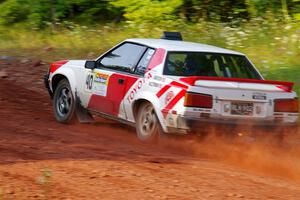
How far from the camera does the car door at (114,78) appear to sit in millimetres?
9305

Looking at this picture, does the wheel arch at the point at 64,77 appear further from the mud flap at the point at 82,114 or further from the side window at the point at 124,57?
the side window at the point at 124,57

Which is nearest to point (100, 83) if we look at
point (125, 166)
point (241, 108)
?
point (241, 108)

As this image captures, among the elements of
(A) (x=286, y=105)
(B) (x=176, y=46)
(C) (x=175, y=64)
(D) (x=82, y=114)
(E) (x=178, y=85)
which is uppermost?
(B) (x=176, y=46)

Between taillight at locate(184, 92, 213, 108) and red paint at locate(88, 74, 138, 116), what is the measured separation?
45.3 inches

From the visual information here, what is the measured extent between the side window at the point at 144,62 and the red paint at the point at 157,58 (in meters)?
0.09

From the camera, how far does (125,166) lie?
272 inches

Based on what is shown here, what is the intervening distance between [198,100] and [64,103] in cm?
317

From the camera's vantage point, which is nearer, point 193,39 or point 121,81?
point 121,81

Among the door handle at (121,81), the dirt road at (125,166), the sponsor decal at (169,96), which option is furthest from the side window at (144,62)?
the dirt road at (125,166)

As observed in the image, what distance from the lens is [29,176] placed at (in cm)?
623

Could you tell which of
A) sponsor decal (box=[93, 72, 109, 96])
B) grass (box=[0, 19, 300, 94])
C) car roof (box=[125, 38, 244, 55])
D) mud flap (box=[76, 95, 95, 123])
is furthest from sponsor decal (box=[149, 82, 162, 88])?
grass (box=[0, 19, 300, 94])

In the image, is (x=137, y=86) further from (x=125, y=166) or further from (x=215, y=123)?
(x=125, y=166)

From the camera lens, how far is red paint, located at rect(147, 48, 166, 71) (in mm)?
8875

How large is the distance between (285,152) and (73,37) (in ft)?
36.1
